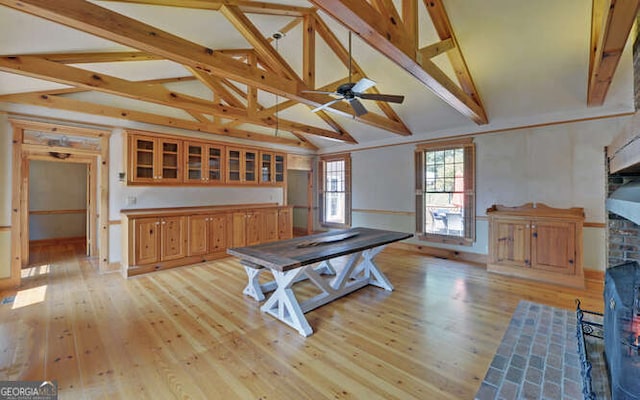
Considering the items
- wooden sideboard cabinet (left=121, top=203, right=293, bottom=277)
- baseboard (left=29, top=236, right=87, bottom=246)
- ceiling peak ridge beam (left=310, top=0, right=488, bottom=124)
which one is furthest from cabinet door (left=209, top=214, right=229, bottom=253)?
baseboard (left=29, top=236, right=87, bottom=246)

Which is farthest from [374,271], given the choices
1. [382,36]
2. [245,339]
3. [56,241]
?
[56,241]

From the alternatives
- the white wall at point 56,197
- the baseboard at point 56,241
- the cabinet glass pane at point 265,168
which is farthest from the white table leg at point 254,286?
the white wall at point 56,197

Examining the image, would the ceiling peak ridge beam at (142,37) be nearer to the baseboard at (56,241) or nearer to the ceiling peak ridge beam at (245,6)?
the ceiling peak ridge beam at (245,6)

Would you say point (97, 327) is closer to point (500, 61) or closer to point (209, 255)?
point (209, 255)

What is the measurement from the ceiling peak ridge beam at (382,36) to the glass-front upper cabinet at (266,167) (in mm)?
4055

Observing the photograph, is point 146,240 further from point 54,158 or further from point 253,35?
point 253,35

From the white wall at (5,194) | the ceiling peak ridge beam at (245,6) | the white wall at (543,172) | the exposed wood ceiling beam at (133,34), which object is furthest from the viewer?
the white wall at (543,172)

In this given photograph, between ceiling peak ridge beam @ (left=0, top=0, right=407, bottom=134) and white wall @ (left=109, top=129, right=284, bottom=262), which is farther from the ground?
ceiling peak ridge beam @ (left=0, top=0, right=407, bottom=134)

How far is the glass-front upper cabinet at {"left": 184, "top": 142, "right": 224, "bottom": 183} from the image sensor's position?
5021 millimetres

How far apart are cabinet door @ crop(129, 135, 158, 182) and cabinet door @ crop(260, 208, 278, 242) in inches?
82.9

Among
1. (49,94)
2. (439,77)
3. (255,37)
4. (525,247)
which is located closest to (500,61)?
(439,77)

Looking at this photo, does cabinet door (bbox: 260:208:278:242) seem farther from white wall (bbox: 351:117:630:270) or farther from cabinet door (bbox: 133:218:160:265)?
white wall (bbox: 351:117:630:270)

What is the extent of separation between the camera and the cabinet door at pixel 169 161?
4695 millimetres

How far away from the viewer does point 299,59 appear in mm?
4402
